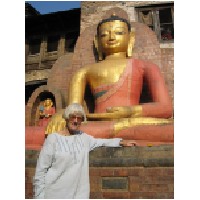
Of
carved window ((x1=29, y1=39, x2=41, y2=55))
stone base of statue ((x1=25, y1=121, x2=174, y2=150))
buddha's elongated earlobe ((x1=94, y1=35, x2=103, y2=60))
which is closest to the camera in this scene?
stone base of statue ((x1=25, y1=121, x2=174, y2=150))

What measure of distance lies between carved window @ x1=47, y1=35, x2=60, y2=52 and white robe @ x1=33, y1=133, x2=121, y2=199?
→ 31.4 ft

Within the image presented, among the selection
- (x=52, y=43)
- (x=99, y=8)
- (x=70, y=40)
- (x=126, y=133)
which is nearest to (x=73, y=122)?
(x=126, y=133)

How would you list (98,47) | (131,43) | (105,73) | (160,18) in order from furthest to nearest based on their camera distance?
(160,18) → (98,47) → (131,43) → (105,73)

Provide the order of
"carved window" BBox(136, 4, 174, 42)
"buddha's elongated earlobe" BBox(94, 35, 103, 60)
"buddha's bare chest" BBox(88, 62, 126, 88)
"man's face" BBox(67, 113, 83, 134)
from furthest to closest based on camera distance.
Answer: "carved window" BBox(136, 4, 174, 42) < "buddha's elongated earlobe" BBox(94, 35, 103, 60) < "buddha's bare chest" BBox(88, 62, 126, 88) < "man's face" BBox(67, 113, 83, 134)

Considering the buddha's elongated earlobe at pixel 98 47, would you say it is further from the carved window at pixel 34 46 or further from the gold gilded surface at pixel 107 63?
the carved window at pixel 34 46

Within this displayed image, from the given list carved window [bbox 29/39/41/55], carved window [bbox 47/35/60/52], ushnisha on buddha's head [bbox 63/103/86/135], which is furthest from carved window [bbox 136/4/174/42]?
ushnisha on buddha's head [bbox 63/103/86/135]

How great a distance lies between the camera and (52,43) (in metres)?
11.9

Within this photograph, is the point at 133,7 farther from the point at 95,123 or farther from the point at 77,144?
the point at 77,144

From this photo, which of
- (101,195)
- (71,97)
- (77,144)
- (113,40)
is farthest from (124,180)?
(113,40)

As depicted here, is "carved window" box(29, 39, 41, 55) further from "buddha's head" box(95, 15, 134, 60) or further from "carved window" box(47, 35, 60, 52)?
"buddha's head" box(95, 15, 134, 60)

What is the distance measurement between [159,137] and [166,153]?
2.86 ft

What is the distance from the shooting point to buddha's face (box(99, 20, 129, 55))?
18.9ft

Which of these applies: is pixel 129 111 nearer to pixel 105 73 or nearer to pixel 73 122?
pixel 105 73

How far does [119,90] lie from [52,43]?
281 inches
